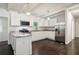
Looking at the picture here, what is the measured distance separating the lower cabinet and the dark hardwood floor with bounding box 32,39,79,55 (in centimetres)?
10

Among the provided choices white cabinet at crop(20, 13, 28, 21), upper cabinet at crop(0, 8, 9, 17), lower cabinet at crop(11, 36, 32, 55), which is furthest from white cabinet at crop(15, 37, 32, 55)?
upper cabinet at crop(0, 8, 9, 17)

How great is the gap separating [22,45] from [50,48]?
54cm

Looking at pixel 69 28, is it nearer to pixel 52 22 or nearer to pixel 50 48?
pixel 52 22

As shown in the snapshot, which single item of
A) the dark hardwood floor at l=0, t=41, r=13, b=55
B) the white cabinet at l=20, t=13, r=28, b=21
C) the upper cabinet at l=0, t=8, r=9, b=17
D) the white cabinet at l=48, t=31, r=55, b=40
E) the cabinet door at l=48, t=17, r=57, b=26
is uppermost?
the upper cabinet at l=0, t=8, r=9, b=17

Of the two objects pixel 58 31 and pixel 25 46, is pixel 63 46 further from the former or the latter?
pixel 25 46

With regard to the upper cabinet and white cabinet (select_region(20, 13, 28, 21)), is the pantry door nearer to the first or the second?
the upper cabinet

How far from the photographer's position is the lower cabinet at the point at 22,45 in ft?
5.23

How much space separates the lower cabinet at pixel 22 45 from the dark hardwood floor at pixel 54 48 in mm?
98

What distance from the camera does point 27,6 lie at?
62.7 inches

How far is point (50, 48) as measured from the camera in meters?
1.62

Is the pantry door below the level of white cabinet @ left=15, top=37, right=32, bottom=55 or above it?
above

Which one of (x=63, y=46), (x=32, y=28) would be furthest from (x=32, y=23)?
(x=63, y=46)

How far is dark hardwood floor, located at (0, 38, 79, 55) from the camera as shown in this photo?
5.21 ft

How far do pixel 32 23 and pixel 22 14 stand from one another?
252mm
